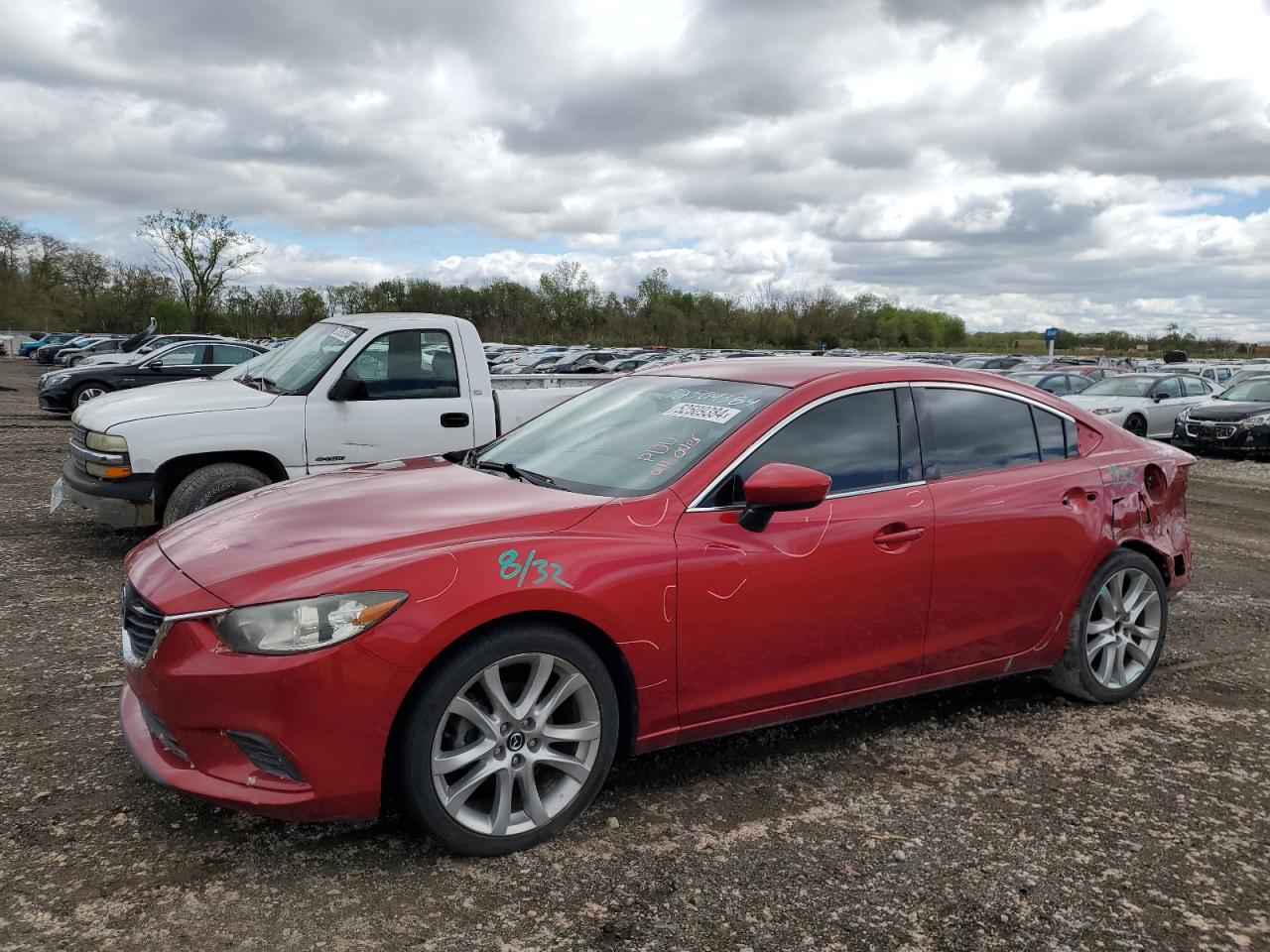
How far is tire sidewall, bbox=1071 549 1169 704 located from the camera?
425 centimetres

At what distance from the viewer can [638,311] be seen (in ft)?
281

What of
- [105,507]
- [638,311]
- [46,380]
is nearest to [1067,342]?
[638,311]

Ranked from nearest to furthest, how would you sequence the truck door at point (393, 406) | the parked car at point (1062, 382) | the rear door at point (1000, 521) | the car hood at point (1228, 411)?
the rear door at point (1000, 521), the truck door at point (393, 406), the car hood at point (1228, 411), the parked car at point (1062, 382)

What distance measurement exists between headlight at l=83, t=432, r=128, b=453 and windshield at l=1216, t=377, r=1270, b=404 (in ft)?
61.5

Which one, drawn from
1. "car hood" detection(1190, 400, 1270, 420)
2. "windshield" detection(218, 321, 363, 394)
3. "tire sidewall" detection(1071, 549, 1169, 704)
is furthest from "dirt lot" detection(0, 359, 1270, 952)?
"car hood" detection(1190, 400, 1270, 420)

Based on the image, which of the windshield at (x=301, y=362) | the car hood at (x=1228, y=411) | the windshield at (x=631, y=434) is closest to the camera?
the windshield at (x=631, y=434)

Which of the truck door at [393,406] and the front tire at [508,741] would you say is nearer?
the front tire at [508,741]

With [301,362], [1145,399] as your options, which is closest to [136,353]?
[301,362]

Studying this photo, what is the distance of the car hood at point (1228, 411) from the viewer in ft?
54.8

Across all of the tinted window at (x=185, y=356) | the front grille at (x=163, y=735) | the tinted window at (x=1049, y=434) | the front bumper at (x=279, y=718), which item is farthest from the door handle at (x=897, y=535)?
the tinted window at (x=185, y=356)

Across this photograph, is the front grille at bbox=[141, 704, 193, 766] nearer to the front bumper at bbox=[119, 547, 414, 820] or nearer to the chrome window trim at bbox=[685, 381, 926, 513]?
the front bumper at bbox=[119, 547, 414, 820]

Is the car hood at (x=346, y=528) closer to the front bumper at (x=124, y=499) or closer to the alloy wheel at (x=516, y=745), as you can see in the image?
the alloy wheel at (x=516, y=745)

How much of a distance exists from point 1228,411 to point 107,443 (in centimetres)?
1749

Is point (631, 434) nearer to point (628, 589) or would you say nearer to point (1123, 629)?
point (628, 589)
